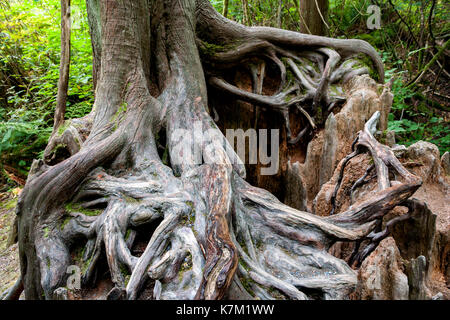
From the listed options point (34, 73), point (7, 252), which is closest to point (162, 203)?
point (7, 252)

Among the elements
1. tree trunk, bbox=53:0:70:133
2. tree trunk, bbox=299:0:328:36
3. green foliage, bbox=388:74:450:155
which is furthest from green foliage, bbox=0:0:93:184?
green foliage, bbox=388:74:450:155

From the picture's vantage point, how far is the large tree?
1937 mm

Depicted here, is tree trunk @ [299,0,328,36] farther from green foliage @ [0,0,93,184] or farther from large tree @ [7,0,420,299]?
green foliage @ [0,0,93,184]

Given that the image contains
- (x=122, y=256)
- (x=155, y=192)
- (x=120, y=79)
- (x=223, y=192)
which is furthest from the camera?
(x=120, y=79)

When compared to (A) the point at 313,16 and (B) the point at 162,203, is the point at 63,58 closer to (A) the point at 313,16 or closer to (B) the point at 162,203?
(B) the point at 162,203

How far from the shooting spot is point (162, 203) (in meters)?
2.30

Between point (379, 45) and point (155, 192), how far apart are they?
8986 millimetres

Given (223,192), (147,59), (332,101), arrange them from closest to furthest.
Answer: (223,192)
(147,59)
(332,101)

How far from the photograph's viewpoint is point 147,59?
3680 millimetres

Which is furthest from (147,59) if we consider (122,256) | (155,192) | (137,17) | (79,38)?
(79,38)

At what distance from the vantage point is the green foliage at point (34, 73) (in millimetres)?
6121

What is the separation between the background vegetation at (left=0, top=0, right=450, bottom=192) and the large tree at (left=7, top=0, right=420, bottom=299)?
9.62 ft

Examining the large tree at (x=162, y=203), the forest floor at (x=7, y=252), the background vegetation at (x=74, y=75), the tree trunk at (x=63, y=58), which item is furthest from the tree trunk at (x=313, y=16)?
the forest floor at (x=7, y=252)
